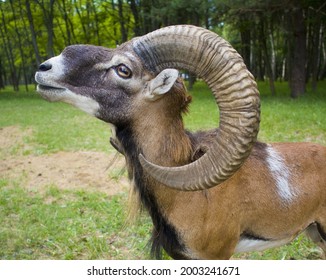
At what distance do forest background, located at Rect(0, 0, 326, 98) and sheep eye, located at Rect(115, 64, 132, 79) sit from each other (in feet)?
34.3

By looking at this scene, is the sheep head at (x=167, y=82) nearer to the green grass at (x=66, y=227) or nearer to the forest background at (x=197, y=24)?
the green grass at (x=66, y=227)

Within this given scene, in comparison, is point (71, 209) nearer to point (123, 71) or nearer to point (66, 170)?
point (66, 170)

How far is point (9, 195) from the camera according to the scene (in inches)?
221

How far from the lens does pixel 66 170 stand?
6.75m

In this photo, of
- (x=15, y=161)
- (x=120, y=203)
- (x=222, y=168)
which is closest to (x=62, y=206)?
(x=120, y=203)

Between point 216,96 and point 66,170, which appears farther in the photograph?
point 66,170

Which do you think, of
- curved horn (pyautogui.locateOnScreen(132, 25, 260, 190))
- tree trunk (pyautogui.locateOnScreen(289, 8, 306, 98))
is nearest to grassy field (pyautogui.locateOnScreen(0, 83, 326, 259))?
curved horn (pyautogui.locateOnScreen(132, 25, 260, 190))

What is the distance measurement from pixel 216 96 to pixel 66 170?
488cm

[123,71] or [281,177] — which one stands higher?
[123,71]

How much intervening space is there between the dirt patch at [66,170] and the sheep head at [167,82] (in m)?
2.91

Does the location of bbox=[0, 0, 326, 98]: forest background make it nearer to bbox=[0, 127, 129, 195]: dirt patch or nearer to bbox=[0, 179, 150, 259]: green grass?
bbox=[0, 127, 129, 195]: dirt patch

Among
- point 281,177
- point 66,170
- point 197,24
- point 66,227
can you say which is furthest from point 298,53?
point 281,177
